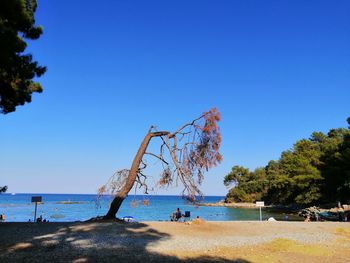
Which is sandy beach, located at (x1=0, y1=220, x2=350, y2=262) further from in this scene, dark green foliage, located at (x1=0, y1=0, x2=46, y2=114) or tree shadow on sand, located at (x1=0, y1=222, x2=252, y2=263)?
dark green foliage, located at (x1=0, y1=0, x2=46, y2=114)

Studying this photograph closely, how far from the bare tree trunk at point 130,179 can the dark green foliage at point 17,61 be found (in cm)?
753

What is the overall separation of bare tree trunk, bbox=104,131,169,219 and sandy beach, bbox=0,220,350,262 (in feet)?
6.34

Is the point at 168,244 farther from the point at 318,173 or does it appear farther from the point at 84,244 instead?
the point at 318,173

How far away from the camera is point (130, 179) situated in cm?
2225

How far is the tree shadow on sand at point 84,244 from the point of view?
1174 cm

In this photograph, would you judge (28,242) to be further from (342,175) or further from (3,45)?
(342,175)

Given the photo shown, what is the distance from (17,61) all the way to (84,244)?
319 inches

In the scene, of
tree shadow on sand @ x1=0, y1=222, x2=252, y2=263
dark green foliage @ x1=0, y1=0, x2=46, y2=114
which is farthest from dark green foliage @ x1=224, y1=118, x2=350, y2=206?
dark green foliage @ x1=0, y1=0, x2=46, y2=114

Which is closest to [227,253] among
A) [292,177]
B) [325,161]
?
[325,161]

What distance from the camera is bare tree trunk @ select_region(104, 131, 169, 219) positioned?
21.8 m

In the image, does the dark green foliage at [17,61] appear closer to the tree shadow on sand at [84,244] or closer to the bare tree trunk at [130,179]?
the tree shadow on sand at [84,244]

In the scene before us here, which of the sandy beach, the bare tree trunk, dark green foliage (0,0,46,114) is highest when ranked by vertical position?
dark green foliage (0,0,46,114)

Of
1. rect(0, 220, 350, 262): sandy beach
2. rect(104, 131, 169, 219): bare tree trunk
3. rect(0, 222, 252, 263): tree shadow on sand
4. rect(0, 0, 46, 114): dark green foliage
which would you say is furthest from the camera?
rect(104, 131, 169, 219): bare tree trunk

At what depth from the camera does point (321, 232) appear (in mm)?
20562
